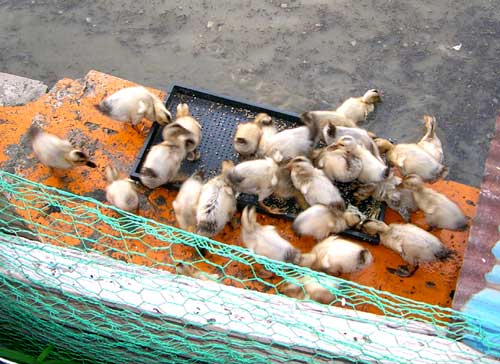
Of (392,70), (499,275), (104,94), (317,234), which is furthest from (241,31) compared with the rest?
(499,275)

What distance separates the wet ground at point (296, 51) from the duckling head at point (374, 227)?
2.69 metres

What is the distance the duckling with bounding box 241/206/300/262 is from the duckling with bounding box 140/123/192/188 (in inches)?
27.7

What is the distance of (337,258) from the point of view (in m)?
3.76

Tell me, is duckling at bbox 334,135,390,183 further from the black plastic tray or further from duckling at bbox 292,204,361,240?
duckling at bbox 292,204,361,240

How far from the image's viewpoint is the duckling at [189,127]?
174 inches

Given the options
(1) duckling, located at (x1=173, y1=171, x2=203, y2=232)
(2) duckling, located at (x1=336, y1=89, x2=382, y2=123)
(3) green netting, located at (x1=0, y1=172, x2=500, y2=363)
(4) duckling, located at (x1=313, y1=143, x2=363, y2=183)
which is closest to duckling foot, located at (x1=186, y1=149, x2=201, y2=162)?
(1) duckling, located at (x1=173, y1=171, x2=203, y2=232)

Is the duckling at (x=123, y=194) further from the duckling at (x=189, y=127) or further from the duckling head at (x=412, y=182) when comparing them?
the duckling head at (x=412, y=182)

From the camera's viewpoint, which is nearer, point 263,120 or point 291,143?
point 291,143

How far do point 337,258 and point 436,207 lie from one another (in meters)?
0.92

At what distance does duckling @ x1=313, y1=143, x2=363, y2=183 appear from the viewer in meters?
4.20

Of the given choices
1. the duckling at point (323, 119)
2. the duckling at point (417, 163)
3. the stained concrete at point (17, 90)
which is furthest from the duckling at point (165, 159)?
the stained concrete at point (17, 90)

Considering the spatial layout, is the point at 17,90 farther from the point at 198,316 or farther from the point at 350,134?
the point at 198,316

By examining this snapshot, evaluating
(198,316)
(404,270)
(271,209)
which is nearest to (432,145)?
(404,270)

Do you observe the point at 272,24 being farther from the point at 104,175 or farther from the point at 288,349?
the point at 288,349
